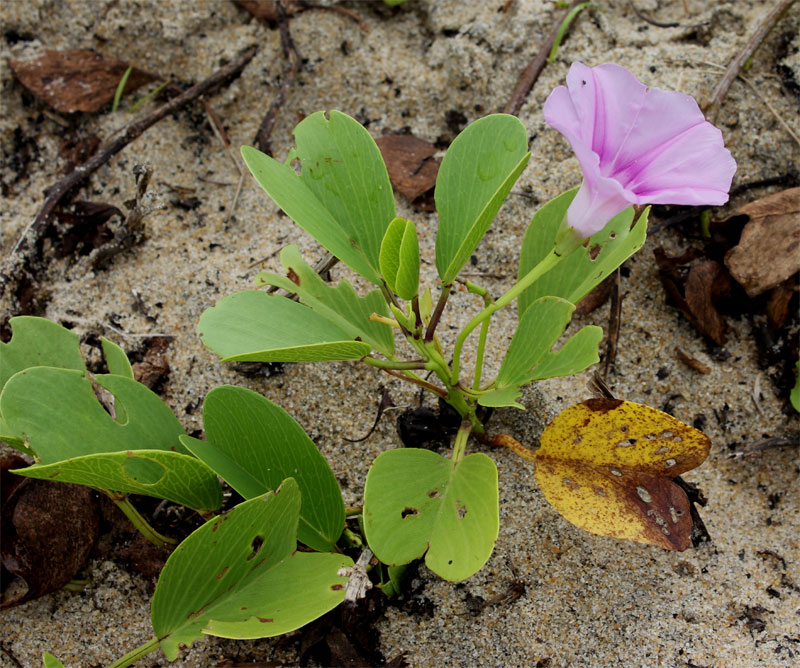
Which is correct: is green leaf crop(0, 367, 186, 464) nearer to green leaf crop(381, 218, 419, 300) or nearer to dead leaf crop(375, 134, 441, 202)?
green leaf crop(381, 218, 419, 300)

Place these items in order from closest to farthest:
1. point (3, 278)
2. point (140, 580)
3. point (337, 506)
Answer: point (337, 506), point (140, 580), point (3, 278)

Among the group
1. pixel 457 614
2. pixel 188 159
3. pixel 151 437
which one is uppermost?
pixel 188 159

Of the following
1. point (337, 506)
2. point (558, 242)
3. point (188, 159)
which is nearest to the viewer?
point (558, 242)

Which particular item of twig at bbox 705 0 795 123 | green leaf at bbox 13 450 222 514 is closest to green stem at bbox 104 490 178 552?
green leaf at bbox 13 450 222 514

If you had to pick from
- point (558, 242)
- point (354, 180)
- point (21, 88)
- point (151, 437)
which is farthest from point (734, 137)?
point (21, 88)

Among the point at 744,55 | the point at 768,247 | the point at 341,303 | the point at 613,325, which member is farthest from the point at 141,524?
the point at 744,55

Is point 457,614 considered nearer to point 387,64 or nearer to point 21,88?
point 387,64
